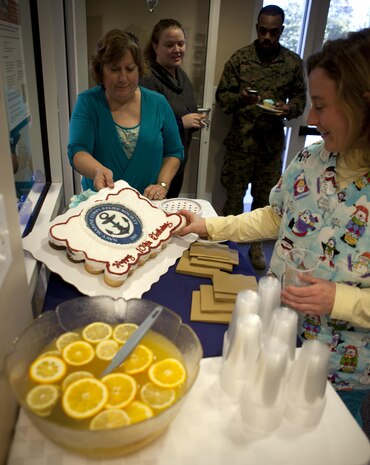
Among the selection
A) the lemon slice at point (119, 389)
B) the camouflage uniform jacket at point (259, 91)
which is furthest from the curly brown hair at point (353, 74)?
the camouflage uniform jacket at point (259, 91)

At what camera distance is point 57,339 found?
78cm

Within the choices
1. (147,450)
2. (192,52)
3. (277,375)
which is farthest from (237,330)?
(192,52)

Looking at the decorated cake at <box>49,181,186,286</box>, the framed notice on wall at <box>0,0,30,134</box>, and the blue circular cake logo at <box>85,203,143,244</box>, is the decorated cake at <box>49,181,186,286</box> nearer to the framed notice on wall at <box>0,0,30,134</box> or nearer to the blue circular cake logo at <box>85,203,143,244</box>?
the blue circular cake logo at <box>85,203,143,244</box>

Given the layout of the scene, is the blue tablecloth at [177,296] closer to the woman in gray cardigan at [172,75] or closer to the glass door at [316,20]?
the woman in gray cardigan at [172,75]

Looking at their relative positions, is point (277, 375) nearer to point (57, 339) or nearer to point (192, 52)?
point (57, 339)

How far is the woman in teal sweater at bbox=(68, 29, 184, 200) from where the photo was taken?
5.29 feet

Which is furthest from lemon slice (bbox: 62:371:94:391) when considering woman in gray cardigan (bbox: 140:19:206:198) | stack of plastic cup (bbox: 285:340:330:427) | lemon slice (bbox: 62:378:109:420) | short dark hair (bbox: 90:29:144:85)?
woman in gray cardigan (bbox: 140:19:206:198)

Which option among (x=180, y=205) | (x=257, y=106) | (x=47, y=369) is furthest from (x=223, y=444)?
(x=257, y=106)

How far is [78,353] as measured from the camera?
74 centimetres

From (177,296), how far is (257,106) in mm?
2392

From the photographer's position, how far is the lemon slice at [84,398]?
2.06 feet

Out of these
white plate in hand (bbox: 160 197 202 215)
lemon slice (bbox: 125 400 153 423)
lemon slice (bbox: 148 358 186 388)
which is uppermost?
lemon slice (bbox: 148 358 186 388)

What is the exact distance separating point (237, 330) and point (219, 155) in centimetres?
324

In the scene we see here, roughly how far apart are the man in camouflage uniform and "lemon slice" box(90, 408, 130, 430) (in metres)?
2.54
